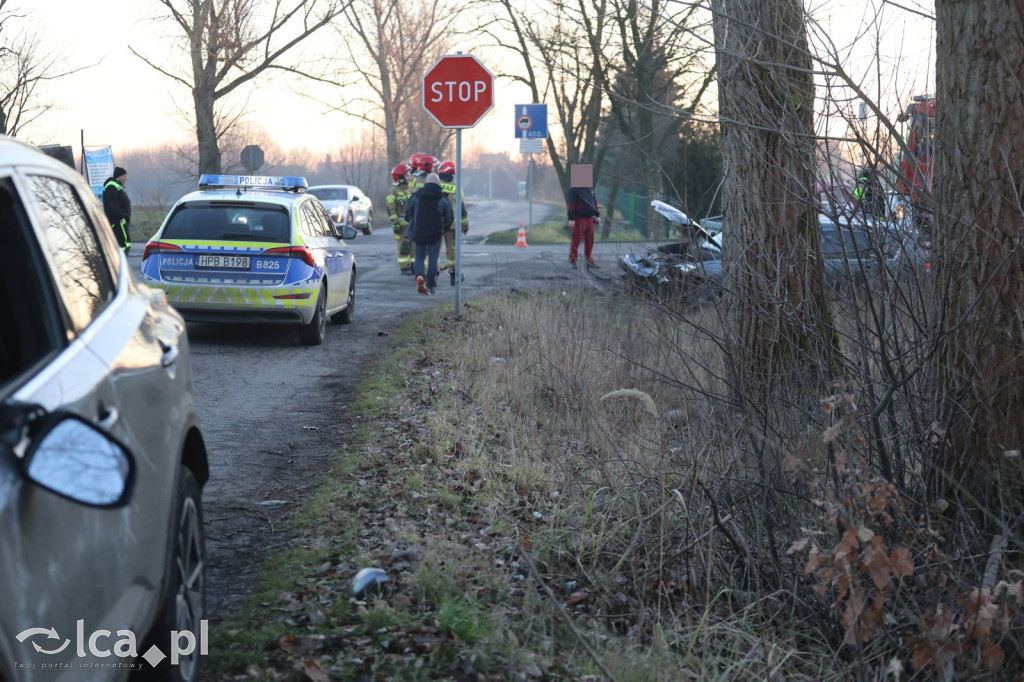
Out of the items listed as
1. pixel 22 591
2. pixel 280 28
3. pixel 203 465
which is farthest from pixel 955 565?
pixel 280 28

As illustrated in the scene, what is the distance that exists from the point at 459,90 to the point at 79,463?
10.5m

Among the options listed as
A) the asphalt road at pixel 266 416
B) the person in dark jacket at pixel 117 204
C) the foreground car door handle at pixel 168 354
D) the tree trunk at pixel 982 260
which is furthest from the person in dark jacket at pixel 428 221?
the foreground car door handle at pixel 168 354

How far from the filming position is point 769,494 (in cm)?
488

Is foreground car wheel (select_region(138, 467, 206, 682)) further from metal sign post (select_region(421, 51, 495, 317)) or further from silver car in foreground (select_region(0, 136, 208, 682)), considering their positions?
metal sign post (select_region(421, 51, 495, 317))

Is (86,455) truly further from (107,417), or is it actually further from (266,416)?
(266,416)

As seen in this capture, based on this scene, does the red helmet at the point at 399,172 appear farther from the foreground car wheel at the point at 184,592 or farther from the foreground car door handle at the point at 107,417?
the foreground car door handle at the point at 107,417

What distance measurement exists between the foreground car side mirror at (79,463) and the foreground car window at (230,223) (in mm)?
8821

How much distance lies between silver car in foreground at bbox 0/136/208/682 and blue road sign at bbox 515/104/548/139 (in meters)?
22.1

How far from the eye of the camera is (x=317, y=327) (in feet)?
37.4

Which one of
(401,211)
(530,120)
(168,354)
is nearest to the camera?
(168,354)

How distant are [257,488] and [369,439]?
49.7 inches

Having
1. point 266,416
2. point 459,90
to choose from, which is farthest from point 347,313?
point 266,416

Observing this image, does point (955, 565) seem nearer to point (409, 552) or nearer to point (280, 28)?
point (409, 552)

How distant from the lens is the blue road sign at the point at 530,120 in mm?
25406
